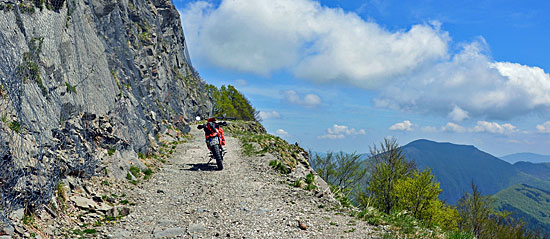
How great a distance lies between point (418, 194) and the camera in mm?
33375

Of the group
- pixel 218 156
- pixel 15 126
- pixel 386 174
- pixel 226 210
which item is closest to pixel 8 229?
pixel 15 126

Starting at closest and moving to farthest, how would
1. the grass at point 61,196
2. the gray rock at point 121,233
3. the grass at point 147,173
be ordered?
1. the gray rock at point 121,233
2. the grass at point 61,196
3. the grass at point 147,173

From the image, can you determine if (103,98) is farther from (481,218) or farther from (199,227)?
(481,218)

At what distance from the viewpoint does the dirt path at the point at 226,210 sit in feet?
23.3

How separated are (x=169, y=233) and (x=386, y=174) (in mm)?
30036

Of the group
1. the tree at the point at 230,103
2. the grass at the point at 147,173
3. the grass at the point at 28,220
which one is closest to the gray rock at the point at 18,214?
the grass at the point at 28,220

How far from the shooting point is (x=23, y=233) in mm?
5398

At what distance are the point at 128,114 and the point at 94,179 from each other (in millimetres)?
6102

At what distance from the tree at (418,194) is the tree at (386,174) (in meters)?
0.66

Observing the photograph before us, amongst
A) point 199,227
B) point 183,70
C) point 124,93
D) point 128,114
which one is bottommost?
point 199,227

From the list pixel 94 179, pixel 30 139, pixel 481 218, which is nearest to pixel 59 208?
pixel 30 139

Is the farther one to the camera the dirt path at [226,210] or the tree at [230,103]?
the tree at [230,103]

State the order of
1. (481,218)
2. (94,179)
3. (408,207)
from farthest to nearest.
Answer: (481,218), (408,207), (94,179)

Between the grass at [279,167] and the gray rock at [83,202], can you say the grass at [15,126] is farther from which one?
the grass at [279,167]
